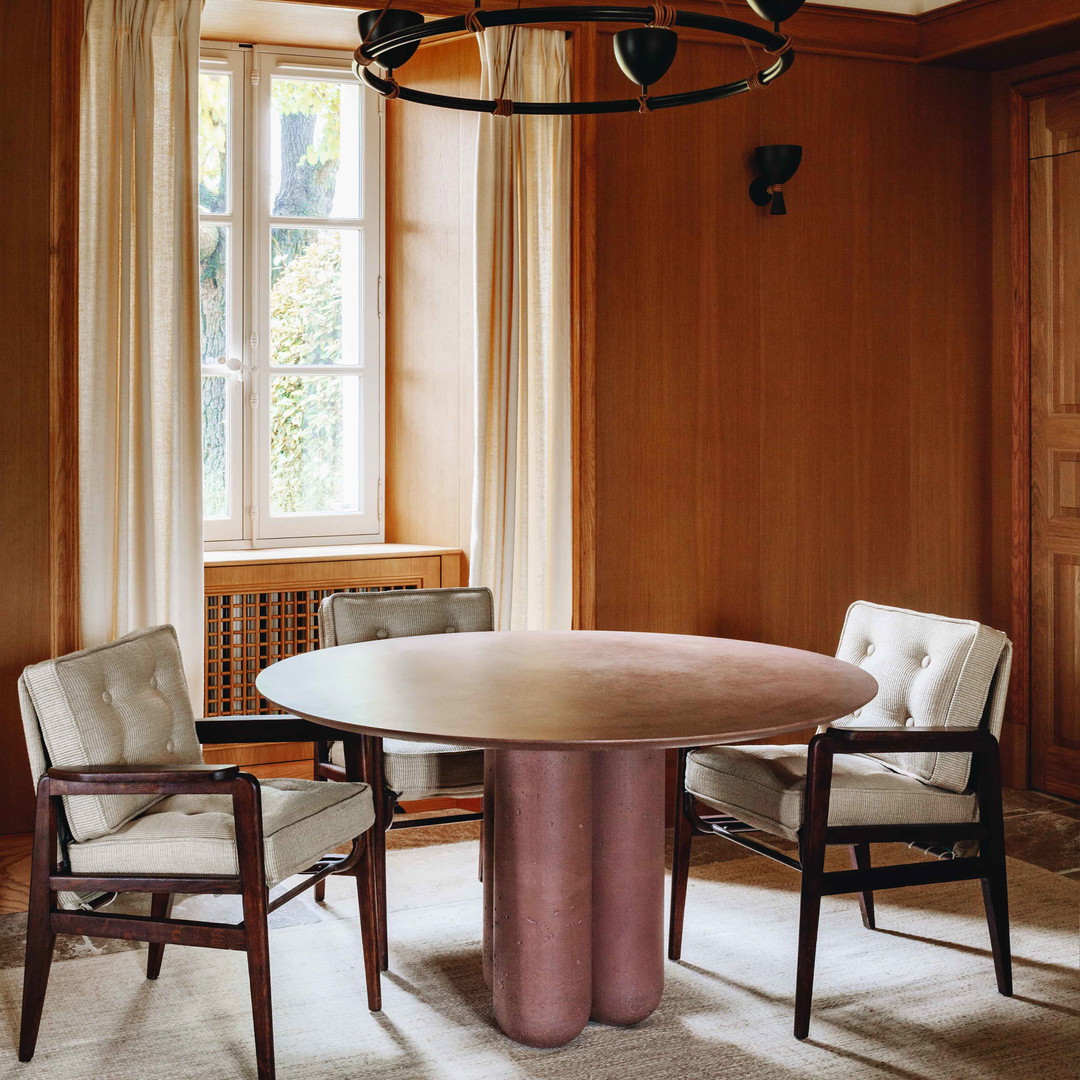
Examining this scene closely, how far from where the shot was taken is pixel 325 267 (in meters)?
4.36

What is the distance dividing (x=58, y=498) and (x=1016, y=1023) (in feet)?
9.32

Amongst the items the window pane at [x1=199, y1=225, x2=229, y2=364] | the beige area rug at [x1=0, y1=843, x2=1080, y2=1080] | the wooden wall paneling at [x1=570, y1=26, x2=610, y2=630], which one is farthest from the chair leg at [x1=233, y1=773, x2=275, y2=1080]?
the window pane at [x1=199, y1=225, x2=229, y2=364]

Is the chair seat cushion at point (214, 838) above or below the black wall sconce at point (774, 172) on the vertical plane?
below

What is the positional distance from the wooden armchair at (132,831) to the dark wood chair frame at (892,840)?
96 cm

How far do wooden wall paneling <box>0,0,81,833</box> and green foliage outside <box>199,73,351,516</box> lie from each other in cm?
72

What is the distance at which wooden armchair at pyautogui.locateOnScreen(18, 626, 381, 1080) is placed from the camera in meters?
2.24

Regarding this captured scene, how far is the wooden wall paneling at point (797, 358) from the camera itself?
4.08m

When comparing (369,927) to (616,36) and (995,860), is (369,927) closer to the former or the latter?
(995,860)

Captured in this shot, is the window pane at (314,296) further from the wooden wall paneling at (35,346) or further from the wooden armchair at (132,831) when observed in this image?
the wooden armchair at (132,831)

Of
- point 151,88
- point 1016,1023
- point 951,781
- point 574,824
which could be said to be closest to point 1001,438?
point 951,781

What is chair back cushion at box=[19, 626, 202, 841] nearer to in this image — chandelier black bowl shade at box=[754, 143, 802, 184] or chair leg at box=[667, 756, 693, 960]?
chair leg at box=[667, 756, 693, 960]

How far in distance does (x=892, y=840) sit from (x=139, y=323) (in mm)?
2512

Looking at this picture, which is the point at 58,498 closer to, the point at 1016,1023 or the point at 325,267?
the point at 325,267

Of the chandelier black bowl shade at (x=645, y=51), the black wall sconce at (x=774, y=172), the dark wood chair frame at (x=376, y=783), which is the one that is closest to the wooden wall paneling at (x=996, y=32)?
the black wall sconce at (x=774, y=172)
